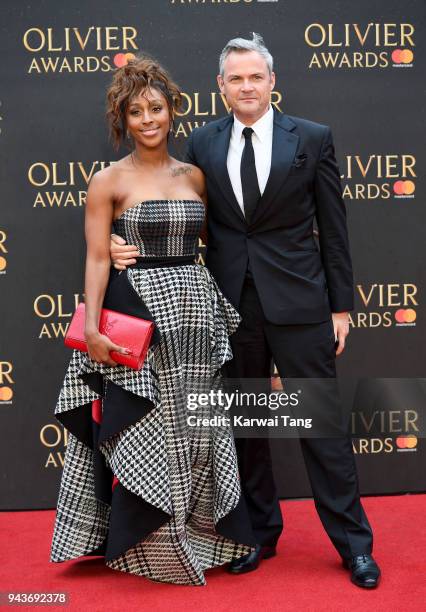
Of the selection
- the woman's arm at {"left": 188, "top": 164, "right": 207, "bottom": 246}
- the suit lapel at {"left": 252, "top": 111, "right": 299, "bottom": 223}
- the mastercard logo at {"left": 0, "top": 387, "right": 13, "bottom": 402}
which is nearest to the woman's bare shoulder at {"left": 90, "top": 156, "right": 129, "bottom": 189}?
the woman's arm at {"left": 188, "top": 164, "right": 207, "bottom": 246}

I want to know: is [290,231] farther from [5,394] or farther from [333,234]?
[5,394]

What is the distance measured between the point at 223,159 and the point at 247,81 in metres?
0.28

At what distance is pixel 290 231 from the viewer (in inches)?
117

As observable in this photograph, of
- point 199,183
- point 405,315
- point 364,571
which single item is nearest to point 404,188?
point 405,315

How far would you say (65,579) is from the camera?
119 inches

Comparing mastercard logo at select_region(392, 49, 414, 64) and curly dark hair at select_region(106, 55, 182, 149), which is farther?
mastercard logo at select_region(392, 49, 414, 64)

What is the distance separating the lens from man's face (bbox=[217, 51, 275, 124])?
2.91 meters

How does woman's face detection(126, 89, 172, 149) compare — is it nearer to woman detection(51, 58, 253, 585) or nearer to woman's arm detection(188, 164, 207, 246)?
woman detection(51, 58, 253, 585)

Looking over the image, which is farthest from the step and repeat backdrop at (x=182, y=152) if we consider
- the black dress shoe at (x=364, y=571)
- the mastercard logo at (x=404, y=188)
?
the black dress shoe at (x=364, y=571)

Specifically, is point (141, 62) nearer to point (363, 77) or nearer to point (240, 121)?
point (240, 121)

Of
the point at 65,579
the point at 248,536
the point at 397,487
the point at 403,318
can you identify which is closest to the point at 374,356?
the point at 403,318

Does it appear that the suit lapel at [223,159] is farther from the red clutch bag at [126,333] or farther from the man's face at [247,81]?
the red clutch bag at [126,333]

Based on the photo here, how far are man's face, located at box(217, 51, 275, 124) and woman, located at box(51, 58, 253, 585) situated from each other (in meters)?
0.21

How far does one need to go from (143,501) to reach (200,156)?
4.10ft
